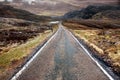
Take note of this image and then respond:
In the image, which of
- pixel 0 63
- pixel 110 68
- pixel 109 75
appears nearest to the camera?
pixel 109 75

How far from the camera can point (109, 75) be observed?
514 inches

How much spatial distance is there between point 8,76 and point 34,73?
56.1 inches

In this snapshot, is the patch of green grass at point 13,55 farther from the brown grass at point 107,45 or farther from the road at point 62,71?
the brown grass at point 107,45

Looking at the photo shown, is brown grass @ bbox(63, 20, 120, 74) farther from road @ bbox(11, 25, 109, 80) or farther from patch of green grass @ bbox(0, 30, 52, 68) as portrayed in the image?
patch of green grass @ bbox(0, 30, 52, 68)

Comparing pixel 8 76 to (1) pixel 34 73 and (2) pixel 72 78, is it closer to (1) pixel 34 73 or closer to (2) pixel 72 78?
(1) pixel 34 73

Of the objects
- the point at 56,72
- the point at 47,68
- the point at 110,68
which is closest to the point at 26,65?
the point at 47,68

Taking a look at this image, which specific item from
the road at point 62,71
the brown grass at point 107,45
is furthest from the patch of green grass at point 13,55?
the brown grass at point 107,45

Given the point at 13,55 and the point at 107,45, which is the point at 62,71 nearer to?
the point at 13,55

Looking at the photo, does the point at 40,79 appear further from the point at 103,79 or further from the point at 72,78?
the point at 103,79

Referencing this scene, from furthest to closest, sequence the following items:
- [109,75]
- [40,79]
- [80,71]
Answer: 1. [80,71]
2. [109,75]
3. [40,79]

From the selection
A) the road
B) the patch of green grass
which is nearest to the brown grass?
the road

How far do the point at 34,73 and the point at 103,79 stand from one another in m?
3.69

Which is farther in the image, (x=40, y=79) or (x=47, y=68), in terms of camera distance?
(x=47, y=68)

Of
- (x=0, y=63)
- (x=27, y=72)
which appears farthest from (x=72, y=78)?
(x=0, y=63)
